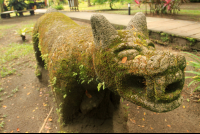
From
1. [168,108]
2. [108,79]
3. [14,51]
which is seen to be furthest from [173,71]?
[14,51]

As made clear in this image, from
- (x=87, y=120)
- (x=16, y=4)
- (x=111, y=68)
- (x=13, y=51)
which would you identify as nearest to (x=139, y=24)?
(x=111, y=68)

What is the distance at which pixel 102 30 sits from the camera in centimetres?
161

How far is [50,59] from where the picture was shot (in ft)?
7.76

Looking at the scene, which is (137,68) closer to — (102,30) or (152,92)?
(152,92)

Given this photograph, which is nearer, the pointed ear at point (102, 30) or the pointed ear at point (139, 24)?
the pointed ear at point (102, 30)

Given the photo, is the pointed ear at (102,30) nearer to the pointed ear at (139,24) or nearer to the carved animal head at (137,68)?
the carved animal head at (137,68)

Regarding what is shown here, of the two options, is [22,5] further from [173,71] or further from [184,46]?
[173,71]

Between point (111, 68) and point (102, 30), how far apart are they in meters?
0.40

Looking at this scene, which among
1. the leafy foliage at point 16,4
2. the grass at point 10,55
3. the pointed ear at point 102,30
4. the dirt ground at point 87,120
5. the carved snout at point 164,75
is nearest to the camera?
the carved snout at point 164,75

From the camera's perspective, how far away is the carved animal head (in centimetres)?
131

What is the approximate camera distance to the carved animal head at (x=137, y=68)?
1.31 meters

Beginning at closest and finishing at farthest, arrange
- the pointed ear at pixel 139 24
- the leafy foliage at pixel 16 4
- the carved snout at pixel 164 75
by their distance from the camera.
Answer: the carved snout at pixel 164 75, the pointed ear at pixel 139 24, the leafy foliage at pixel 16 4

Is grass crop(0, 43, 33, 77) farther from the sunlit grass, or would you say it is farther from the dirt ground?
the dirt ground

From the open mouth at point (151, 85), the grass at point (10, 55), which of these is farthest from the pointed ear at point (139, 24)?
the grass at point (10, 55)
